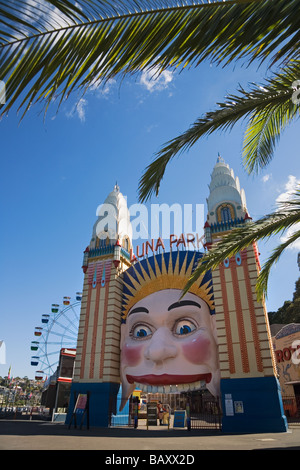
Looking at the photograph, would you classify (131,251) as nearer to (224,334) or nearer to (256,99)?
(224,334)

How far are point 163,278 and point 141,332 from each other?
136 inches

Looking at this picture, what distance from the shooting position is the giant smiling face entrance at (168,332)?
17297 mm

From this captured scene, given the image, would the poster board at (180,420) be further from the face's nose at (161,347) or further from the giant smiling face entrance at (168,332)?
the face's nose at (161,347)

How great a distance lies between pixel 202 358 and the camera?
56.4 ft

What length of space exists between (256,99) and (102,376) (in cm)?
1818

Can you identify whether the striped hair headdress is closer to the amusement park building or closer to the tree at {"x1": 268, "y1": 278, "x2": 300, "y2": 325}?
the amusement park building

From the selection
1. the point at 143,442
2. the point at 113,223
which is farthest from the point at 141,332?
the point at 143,442

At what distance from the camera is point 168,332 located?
59.3 feet

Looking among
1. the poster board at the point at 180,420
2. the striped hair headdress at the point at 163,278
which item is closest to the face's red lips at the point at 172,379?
the poster board at the point at 180,420

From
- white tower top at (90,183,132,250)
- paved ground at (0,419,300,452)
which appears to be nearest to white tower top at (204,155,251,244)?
white tower top at (90,183,132,250)

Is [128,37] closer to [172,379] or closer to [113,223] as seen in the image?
[172,379]

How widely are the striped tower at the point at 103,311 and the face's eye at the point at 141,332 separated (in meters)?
1.45

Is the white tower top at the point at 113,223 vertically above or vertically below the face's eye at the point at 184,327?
above

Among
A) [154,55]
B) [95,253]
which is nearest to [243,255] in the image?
[95,253]
